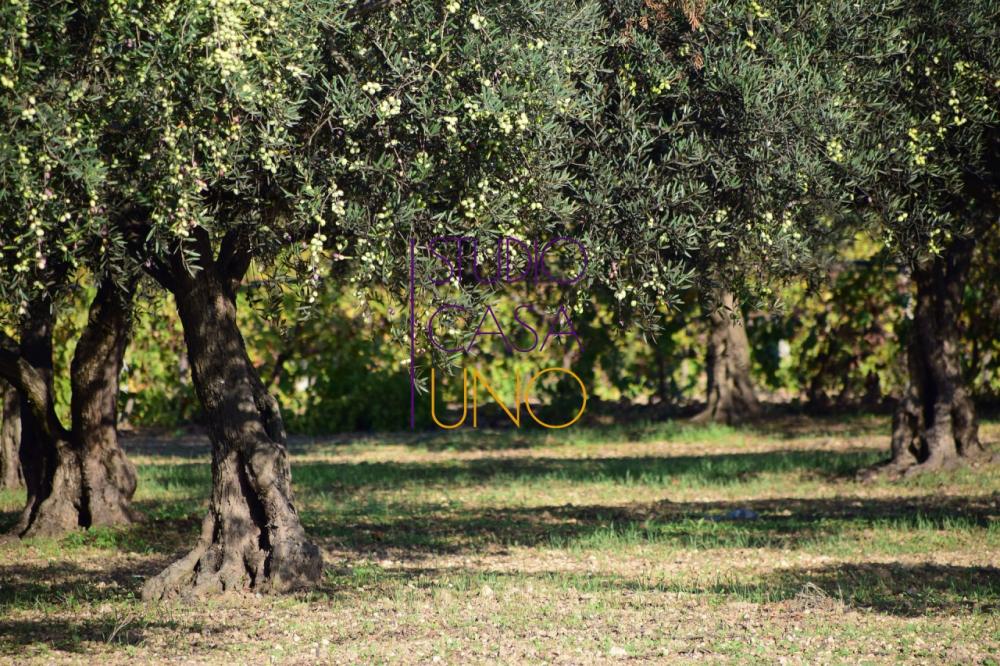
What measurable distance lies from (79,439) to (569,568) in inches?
190

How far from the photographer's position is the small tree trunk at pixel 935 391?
570 inches

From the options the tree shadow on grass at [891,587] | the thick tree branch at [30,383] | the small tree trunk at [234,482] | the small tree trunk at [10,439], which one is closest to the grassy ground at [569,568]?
the tree shadow on grass at [891,587]

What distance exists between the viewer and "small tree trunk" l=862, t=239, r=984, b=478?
14484 mm

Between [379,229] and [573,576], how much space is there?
3.45m

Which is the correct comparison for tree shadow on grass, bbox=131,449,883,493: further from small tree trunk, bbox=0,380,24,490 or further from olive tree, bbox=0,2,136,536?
olive tree, bbox=0,2,136,536

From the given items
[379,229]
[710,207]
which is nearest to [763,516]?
[710,207]

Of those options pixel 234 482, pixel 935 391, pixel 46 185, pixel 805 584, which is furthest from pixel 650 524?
pixel 46 185

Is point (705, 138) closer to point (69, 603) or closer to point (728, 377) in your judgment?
point (69, 603)

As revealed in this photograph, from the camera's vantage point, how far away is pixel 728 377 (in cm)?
2031

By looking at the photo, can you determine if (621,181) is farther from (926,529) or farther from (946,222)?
(926,529)

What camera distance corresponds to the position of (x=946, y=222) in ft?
33.3

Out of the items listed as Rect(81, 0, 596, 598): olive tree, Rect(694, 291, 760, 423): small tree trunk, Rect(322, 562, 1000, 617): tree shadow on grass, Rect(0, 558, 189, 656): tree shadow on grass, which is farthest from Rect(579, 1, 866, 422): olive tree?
Rect(694, 291, 760, 423): small tree trunk

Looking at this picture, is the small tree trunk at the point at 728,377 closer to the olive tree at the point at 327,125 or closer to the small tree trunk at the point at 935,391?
the small tree trunk at the point at 935,391

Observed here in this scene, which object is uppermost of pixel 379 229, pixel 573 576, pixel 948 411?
pixel 379 229
